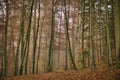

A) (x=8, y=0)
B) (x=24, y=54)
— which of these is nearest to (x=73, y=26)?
(x=8, y=0)

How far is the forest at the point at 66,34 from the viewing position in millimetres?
12906

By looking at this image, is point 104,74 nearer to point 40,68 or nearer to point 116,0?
point 116,0

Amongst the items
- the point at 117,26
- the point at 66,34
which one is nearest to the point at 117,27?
the point at 117,26

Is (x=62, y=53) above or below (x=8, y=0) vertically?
below

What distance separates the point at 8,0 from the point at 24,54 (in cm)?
689

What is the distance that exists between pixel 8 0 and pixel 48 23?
37.0ft

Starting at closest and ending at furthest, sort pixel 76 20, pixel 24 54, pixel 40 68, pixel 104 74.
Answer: pixel 104 74 → pixel 24 54 → pixel 76 20 → pixel 40 68

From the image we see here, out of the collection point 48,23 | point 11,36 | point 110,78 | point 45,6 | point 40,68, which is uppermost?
point 45,6

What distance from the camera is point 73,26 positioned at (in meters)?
34.4

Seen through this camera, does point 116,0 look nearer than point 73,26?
Yes

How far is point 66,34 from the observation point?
20359mm

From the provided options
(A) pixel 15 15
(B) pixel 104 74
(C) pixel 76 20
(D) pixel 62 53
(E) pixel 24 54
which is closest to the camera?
(B) pixel 104 74

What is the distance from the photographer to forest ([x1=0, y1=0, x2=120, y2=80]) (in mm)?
12906

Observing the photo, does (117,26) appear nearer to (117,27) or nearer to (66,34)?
(117,27)
